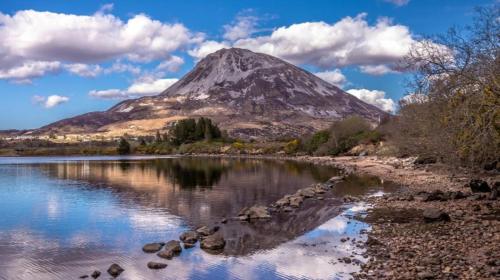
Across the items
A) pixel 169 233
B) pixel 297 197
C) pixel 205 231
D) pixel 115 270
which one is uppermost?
pixel 297 197

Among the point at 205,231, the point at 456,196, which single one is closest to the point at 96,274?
the point at 205,231

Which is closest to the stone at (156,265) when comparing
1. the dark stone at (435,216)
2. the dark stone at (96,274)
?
the dark stone at (96,274)

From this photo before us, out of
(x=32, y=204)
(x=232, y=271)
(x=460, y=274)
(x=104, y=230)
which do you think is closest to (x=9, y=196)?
(x=32, y=204)

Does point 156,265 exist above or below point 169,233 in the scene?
above

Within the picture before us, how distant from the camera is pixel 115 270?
2128cm

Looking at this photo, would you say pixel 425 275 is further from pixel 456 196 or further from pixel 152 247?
pixel 456 196

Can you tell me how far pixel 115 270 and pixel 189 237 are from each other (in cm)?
691

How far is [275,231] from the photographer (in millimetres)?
30797

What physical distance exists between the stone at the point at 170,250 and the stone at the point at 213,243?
1310 mm

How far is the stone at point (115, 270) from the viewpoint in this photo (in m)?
21.1

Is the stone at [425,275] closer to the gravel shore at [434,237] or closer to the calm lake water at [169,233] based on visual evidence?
the gravel shore at [434,237]

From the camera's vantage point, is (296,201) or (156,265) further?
(296,201)

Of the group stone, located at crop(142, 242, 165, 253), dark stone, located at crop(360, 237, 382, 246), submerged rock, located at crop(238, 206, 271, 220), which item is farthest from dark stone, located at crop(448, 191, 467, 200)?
stone, located at crop(142, 242, 165, 253)

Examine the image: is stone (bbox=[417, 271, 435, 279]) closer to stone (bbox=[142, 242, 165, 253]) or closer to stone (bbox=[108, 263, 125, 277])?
stone (bbox=[108, 263, 125, 277])
